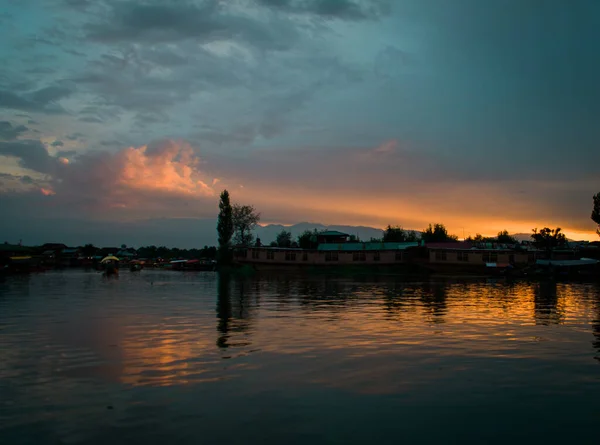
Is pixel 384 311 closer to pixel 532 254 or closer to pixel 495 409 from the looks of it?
pixel 495 409

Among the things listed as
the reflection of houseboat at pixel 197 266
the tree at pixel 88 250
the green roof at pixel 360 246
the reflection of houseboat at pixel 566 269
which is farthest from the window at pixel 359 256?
the tree at pixel 88 250

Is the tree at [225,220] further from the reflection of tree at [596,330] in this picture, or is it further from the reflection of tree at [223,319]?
the reflection of tree at [596,330]

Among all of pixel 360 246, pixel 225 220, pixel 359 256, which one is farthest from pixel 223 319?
pixel 225 220

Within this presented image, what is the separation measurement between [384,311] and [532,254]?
2857 inches

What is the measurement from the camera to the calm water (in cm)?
884

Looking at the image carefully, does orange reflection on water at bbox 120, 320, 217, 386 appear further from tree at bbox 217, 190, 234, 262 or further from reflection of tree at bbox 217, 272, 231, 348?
tree at bbox 217, 190, 234, 262

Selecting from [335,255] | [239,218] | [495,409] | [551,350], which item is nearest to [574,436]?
[495,409]

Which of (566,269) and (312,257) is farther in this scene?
(312,257)

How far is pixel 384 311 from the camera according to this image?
26016 mm

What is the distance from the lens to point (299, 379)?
1220 centimetres

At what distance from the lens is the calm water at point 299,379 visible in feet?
29.0

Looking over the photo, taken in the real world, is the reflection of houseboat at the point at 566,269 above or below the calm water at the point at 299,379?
above

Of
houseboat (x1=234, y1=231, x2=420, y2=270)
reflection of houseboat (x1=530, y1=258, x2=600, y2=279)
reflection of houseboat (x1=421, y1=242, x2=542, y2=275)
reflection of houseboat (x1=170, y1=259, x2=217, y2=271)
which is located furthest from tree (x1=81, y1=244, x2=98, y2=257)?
reflection of houseboat (x1=530, y1=258, x2=600, y2=279)

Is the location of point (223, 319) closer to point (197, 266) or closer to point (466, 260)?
point (466, 260)
